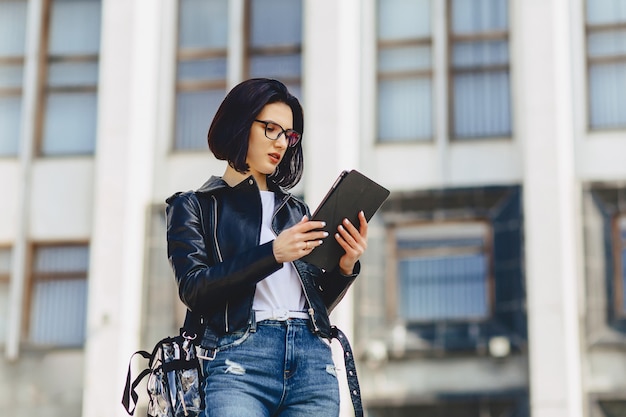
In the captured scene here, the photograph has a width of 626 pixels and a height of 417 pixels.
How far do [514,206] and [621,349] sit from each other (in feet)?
8.27

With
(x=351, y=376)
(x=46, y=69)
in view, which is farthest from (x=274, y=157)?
(x=46, y=69)

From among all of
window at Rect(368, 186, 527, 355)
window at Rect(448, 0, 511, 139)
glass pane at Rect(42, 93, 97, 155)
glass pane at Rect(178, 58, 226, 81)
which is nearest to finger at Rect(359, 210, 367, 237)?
window at Rect(368, 186, 527, 355)

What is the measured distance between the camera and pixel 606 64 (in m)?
19.0

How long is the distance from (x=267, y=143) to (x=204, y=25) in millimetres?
16514

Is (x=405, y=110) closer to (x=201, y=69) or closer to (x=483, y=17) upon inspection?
(x=483, y=17)

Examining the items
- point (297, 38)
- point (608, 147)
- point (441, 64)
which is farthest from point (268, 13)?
point (608, 147)

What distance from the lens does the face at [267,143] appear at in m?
4.25

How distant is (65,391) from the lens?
19453 mm

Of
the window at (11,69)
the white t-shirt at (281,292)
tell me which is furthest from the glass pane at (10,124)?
the white t-shirt at (281,292)

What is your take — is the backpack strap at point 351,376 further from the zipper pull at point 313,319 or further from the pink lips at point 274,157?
the pink lips at point 274,157

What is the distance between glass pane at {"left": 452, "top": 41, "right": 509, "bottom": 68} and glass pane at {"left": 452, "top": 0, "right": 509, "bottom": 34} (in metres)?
0.23

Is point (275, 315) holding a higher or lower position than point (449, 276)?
lower

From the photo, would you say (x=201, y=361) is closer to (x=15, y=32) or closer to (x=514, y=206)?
(x=514, y=206)

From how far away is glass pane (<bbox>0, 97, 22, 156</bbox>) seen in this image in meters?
20.5
